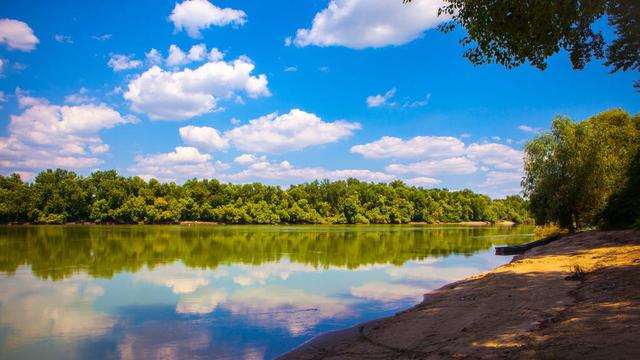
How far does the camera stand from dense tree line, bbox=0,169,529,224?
4555 inches

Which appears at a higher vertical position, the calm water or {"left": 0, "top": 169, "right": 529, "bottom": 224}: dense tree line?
{"left": 0, "top": 169, "right": 529, "bottom": 224}: dense tree line

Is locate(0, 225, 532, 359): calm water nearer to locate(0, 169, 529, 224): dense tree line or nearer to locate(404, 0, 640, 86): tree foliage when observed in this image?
locate(404, 0, 640, 86): tree foliage

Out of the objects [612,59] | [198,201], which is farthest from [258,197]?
[612,59]

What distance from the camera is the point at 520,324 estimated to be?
1003 centimetres

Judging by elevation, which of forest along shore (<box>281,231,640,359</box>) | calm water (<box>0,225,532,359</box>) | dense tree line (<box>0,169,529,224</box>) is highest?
dense tree line (<box>0,169,529,224</box>)

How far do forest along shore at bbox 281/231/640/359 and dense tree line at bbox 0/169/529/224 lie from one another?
383 feet

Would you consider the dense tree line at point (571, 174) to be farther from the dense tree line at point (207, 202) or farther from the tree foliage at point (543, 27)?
the dense tree line at point (207, 202)

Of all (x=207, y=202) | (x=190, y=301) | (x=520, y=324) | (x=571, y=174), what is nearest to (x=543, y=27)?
(x=520, y=324)

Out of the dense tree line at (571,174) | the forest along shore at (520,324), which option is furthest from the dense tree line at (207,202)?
the forest along shore at (520,324)

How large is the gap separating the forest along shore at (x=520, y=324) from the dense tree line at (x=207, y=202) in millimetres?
116837

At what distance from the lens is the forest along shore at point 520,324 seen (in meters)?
7.98

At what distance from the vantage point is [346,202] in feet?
502

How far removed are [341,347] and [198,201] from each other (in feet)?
423

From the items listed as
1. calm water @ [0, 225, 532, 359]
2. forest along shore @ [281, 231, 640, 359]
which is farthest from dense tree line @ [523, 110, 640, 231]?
forest along shore @ [281, 231, 640, 359]
